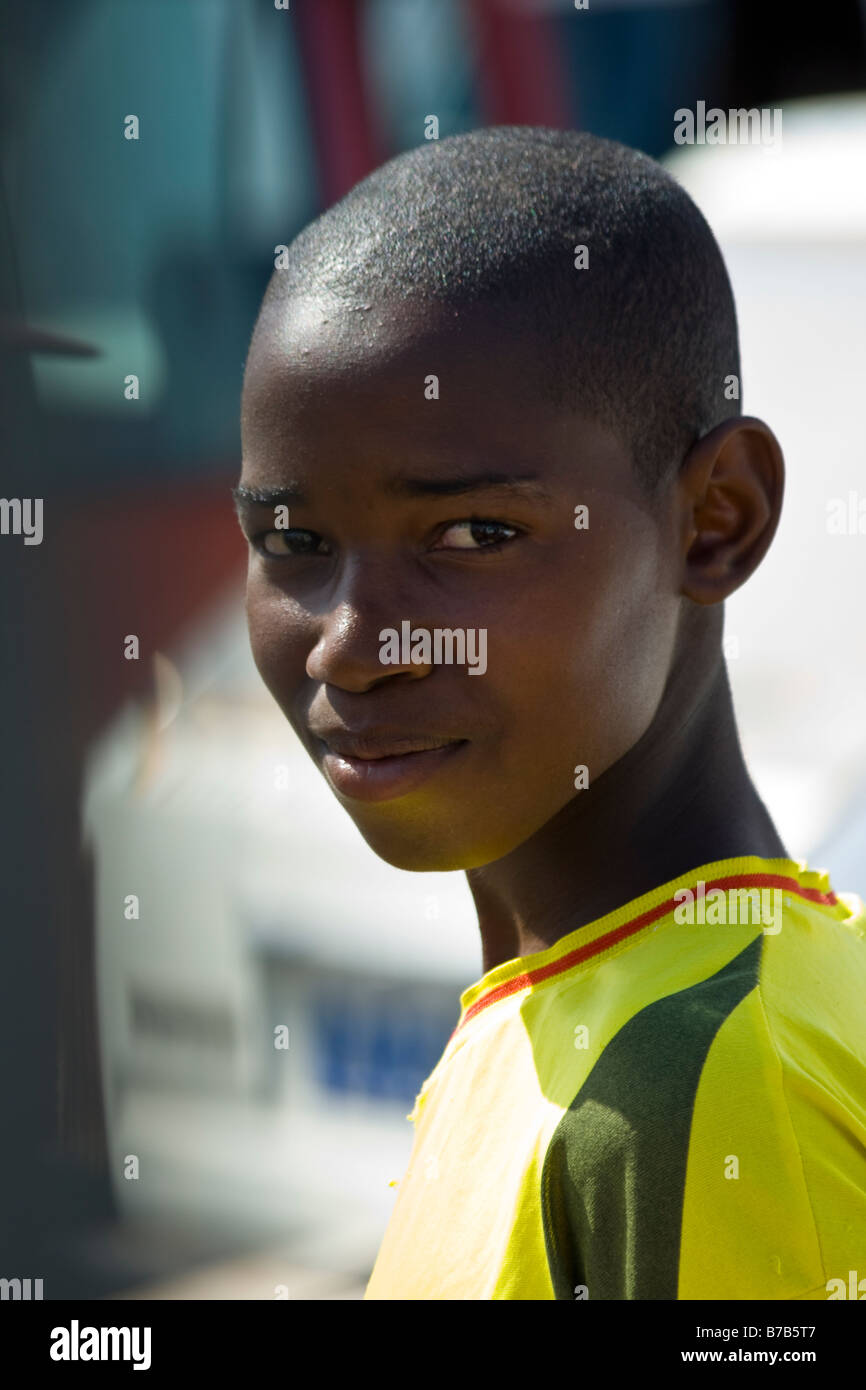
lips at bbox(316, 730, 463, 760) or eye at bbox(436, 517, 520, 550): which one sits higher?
eye at bbox(436, 517, 520, 550)

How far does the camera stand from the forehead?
138cm

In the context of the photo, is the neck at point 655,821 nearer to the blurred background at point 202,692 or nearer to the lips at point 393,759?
the lips at point 393,759

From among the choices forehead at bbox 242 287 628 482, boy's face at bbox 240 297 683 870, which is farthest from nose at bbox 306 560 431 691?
forehead at bbox 242 287 628 482

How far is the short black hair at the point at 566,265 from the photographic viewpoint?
142 centimetres

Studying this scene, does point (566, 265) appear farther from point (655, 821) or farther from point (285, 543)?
point (655, 821)

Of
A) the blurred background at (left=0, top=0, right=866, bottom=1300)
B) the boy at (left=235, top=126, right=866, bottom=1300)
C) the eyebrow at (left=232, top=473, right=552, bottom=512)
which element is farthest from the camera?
the blurred background at (left=0, top=0, right=866, bottom=1300)

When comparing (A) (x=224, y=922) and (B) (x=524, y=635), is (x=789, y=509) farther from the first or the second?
(B) (x=524, y=635)

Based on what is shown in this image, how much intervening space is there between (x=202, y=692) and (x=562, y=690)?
3038mm

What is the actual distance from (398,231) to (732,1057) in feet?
2.49

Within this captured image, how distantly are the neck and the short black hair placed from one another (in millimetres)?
228

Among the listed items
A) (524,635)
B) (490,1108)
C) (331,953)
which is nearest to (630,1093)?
(490,1108)

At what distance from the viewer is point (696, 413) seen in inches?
60.8

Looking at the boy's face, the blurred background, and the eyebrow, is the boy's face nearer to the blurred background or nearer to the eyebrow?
the eyebrow
